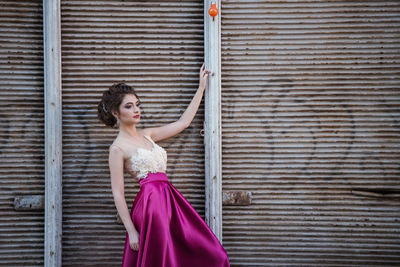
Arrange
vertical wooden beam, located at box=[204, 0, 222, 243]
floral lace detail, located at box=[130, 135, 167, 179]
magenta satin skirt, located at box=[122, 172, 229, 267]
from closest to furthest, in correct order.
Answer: magenta satin skirt, located at box=[122, 172, 229, 267] → floral lace detail, located at box=[130, 135, 167, 179] → vertical wooden beam, located at box=[204, 0, 222, 243]

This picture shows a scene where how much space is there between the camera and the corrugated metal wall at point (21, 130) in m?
3.28

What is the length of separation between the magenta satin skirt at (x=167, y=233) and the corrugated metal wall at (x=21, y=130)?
1.21m

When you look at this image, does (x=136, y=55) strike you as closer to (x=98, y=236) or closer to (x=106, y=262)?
(x=98, y=236)

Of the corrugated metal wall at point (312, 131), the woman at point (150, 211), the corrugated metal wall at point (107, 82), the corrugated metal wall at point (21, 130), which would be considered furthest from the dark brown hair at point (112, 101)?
the corrugated metal wall at point (312, 131)

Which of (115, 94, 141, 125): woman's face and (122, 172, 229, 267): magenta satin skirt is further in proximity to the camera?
(115, 94, 141, 125): woman's face

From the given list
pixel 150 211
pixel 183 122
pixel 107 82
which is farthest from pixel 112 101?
pixel 150 211

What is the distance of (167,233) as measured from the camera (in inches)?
103

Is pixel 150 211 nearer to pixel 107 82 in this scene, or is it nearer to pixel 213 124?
pixel 213 124

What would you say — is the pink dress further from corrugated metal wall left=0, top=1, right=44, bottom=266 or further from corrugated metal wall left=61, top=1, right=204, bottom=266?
corrugated metal wall left=0, top=1, right=44, bottom=266

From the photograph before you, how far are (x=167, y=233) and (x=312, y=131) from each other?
1.78 meters

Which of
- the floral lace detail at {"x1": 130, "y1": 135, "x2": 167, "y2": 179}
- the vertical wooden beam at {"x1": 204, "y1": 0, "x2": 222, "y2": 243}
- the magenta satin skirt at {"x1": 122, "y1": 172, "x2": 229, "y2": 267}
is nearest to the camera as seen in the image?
the magenta satin skirt at {"x1": 122, "y1": 172, "x2": 229, "y2": 267}

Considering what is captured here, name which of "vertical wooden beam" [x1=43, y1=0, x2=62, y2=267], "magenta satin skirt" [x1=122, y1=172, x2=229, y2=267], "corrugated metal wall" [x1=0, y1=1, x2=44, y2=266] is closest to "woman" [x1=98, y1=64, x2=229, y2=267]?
"magenta satin skirt" [x1=122, y1=172, x2=229, y2=267]

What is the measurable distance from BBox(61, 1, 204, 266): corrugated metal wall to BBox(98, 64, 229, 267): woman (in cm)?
49

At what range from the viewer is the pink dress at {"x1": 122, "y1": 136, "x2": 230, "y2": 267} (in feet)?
8.52
